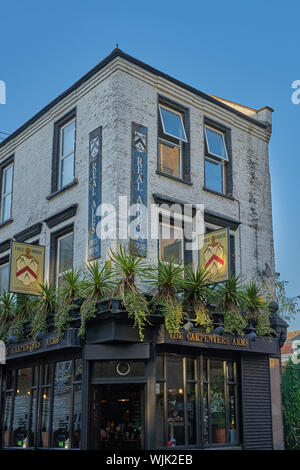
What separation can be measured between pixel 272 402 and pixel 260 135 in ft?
26.8

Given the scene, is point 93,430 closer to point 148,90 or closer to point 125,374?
point 125,374

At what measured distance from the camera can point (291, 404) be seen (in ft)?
58.5

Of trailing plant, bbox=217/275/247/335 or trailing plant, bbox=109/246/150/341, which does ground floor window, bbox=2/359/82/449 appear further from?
trailing plant, bbox=217/275/247/335

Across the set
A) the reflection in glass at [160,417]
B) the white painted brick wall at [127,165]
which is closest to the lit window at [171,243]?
the white painted brick wall at [127,165]

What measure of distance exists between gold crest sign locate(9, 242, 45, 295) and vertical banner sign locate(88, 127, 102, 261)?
186 cm

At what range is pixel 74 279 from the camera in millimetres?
13711

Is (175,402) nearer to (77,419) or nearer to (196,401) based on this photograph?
(196,401)

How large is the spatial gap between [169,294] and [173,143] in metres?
4.82

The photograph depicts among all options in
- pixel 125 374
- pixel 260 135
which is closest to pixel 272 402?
pixel 125 374

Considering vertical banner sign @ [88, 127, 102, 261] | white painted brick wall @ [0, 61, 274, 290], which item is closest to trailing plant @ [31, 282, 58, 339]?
white painted brick wall @ [0, 61, 274, 290]

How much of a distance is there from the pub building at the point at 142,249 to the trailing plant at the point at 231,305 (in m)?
0.32

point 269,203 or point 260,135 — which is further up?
point 260,135

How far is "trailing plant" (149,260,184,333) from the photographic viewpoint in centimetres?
1306
